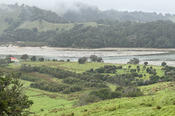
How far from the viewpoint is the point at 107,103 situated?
116ft

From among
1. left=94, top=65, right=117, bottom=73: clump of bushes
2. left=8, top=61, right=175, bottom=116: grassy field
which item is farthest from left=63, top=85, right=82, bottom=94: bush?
left=94, top=65, right=117, bottom=73: clump of bushes

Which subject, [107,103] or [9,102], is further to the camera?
[107,103]

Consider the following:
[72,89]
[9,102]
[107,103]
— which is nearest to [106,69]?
[72,89]

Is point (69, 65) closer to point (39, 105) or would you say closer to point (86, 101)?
point (39, 105)

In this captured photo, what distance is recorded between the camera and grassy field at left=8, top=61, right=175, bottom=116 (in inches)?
923

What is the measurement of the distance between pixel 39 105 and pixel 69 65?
6426cm

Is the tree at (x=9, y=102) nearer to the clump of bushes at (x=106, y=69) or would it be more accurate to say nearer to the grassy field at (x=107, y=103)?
the grassy field at (x=107, y=103)

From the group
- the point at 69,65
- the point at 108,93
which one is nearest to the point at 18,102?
the point at 108,93


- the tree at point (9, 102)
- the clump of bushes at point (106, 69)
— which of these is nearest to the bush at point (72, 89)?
the clump of bushes at point (106, 69)

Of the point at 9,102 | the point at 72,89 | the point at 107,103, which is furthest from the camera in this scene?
the point at 72,89

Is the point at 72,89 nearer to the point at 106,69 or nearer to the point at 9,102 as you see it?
the point at 106,69

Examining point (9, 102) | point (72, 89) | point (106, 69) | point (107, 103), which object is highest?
point (9, 102)

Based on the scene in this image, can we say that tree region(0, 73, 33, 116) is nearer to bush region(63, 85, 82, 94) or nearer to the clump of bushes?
bush region(63, 85, 82, 94)

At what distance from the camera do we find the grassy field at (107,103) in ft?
76.9
